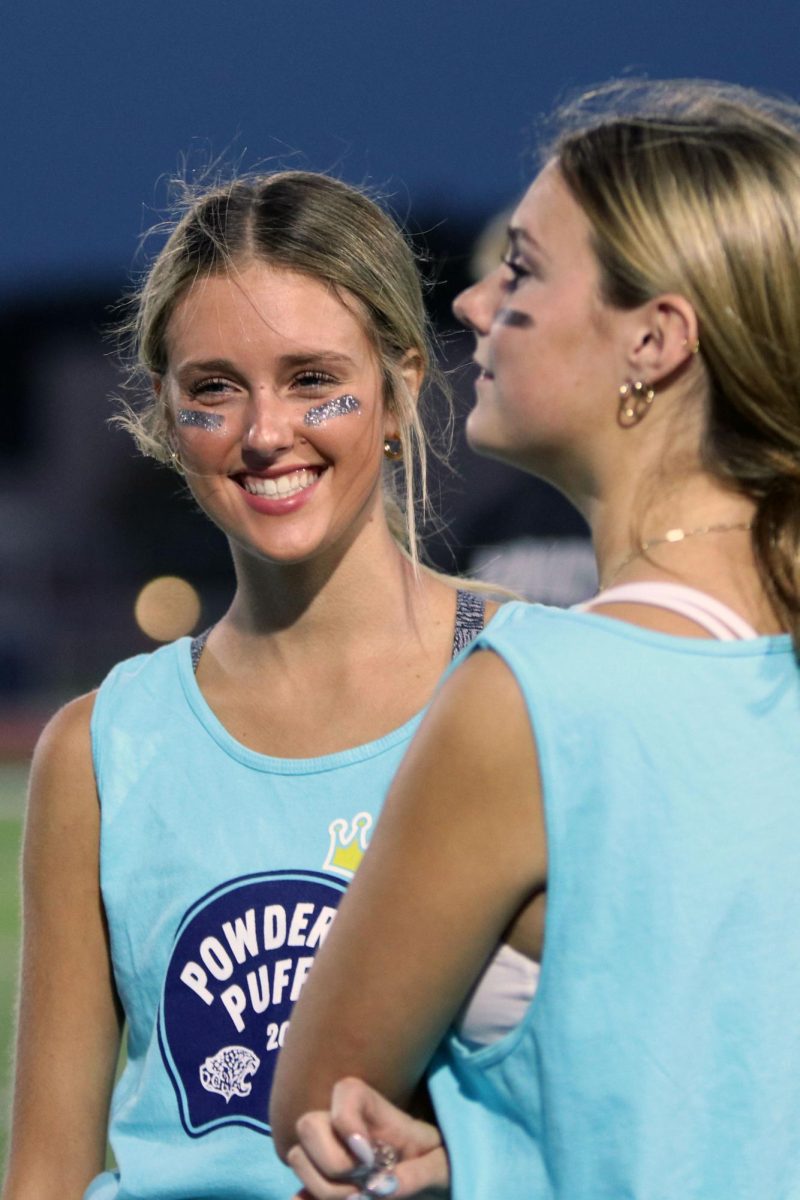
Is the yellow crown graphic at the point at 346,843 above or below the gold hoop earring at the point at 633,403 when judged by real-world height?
below

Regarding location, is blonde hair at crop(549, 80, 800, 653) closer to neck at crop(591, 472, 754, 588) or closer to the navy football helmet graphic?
neck at crop(591, 472, 754, 588)

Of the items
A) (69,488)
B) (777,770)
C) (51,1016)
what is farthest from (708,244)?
(69,488)

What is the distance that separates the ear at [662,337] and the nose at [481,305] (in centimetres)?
17

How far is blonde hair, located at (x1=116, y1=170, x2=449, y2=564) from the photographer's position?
2.24 meters

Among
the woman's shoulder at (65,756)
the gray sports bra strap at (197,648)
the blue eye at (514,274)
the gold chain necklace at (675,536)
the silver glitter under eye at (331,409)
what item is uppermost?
the blue eye at (514,274)

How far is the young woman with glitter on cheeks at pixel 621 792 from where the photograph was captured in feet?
4.12

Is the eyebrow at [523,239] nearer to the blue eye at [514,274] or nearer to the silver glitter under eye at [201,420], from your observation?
the blue eye at [514,274]

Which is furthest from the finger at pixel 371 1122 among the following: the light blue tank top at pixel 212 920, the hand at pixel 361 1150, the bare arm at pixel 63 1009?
the bare arm at pixel 63 1009

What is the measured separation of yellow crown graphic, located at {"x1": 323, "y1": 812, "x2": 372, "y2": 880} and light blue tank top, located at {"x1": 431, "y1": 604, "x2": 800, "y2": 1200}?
2.27 ft

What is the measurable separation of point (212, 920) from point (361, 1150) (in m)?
0.73

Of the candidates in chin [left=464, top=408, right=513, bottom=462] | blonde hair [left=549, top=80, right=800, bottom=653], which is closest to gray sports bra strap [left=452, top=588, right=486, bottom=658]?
chin [left=464, top=408, right=513, bottom=462]

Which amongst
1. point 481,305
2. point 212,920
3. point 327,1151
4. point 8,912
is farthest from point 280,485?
point 8,912

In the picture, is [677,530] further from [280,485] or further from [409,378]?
[409,378]

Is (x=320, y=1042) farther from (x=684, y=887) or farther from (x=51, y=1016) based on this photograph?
(x=51, y=1016)
